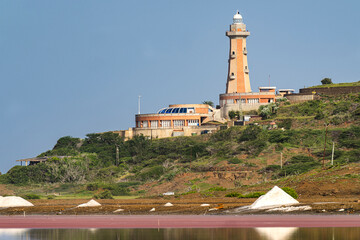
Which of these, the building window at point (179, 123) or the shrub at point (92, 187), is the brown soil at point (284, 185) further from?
the building window at point (179, 123)

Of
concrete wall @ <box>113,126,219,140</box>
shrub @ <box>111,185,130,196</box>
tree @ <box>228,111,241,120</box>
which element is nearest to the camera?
shrub @ <box>111,185,130,196</box>

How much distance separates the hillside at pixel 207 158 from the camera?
110 m

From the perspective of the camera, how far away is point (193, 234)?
164ft

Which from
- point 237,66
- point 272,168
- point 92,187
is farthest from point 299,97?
point 92,187

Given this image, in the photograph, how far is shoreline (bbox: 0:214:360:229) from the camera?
5381 cm

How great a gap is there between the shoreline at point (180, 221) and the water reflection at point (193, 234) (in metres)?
2.25

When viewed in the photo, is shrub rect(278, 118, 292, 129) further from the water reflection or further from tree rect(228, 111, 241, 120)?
the water reflection

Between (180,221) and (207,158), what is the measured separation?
67.8 m

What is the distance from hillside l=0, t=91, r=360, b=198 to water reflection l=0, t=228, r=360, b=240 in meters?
47.1

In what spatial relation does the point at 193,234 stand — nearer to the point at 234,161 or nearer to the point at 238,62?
the point at 234,161

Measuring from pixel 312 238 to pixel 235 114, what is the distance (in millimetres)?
102182

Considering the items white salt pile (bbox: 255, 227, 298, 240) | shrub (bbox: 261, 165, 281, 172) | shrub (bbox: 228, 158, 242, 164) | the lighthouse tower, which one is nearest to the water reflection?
white salt pile (bbox: 255, 227, 298, 240)

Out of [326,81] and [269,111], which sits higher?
[326,81]

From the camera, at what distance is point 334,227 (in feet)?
166
